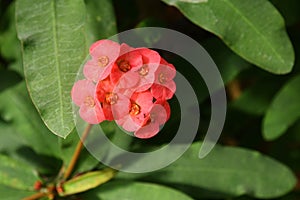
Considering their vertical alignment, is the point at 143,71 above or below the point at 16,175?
above

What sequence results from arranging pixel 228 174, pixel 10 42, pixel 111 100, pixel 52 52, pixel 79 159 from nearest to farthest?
pixel 111 100 → pixel 52 52 → pixel 79 159 → pixel 228 174 → pixel 10 42

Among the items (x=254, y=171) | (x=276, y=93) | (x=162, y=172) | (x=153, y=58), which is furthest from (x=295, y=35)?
(x=153, y=58)

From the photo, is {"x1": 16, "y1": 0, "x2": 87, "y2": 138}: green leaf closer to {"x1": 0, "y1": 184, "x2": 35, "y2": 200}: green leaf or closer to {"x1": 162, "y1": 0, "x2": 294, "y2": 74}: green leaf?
{"x1": 162, "y1": 0, "x2": 294, "y2": 74}: green leaf

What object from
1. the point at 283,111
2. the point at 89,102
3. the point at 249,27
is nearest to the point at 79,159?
the point at 89,102

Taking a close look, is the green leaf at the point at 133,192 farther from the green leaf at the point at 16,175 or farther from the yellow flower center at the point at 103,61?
the yellow flower center at the point at 103,61

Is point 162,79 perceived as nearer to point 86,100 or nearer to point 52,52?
point 86,100

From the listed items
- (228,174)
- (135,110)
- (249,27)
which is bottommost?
(228,174)

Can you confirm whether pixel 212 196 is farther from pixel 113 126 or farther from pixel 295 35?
pixel 295 35

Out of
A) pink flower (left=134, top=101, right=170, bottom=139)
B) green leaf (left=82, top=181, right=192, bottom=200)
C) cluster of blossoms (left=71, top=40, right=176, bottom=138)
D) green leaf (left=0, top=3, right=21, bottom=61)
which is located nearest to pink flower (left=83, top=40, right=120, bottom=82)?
cluster of blossoms (left=71, top=40, right=176, bottom=138)
